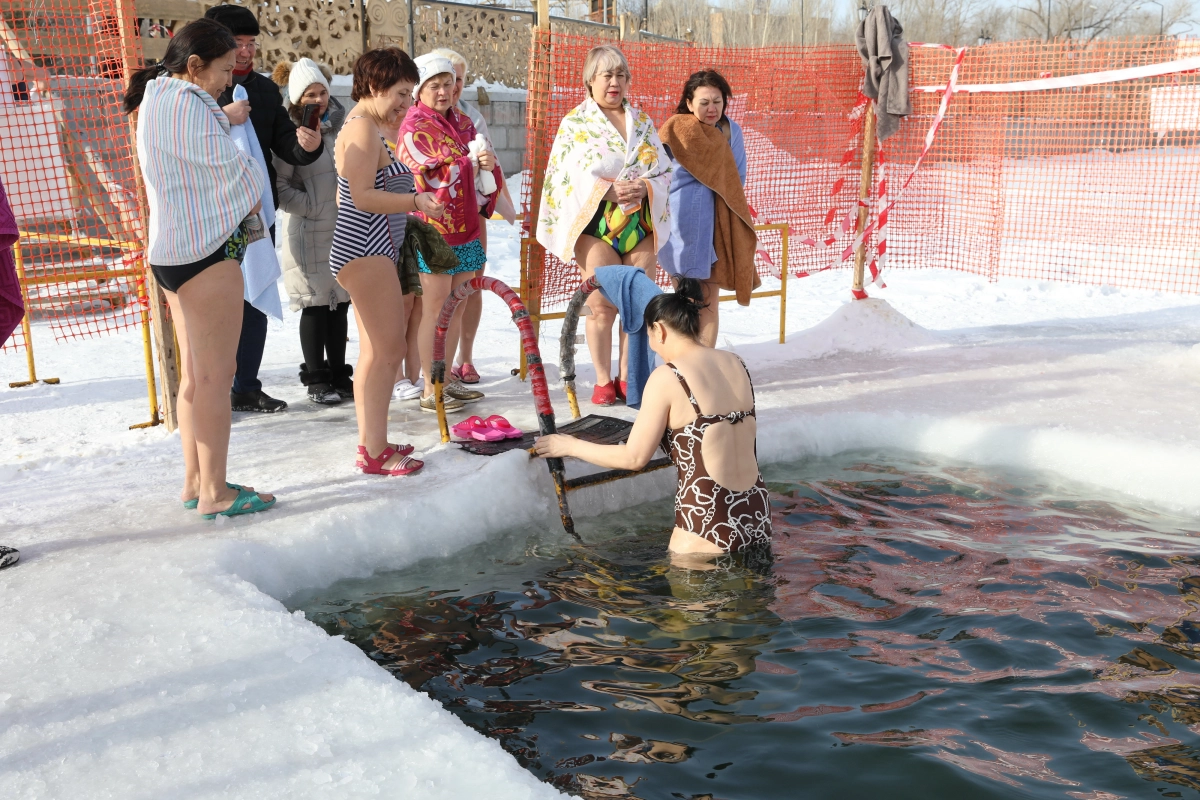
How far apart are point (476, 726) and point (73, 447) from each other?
11.0ft

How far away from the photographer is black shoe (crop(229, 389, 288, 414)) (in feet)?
20.0

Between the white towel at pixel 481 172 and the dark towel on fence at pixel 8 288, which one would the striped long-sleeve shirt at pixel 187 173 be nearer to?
the dark towel on fence at pixel 8 288

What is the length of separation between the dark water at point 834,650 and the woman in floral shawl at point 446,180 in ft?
5.78

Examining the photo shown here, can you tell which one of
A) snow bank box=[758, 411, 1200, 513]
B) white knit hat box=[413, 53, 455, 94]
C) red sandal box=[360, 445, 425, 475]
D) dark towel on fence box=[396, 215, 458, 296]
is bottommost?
snow bank box=[758, 411, 1200, 513]

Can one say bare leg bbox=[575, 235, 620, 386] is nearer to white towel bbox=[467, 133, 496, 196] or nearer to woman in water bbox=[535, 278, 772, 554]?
white towel bbox=[467, 133, 496, 196]

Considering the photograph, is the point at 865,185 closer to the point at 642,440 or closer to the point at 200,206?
the point at 642,440

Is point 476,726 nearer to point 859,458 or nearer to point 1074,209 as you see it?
point 859,458

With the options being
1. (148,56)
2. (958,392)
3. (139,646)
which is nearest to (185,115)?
(139,646)

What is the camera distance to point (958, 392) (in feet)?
21.8

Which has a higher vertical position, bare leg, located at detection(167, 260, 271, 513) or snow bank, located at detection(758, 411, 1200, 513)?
bare leg, located at detection(167, 260, 271, 513)

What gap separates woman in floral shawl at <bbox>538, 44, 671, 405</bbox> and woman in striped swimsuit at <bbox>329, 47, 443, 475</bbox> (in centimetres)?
142

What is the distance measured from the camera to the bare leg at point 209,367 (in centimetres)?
409

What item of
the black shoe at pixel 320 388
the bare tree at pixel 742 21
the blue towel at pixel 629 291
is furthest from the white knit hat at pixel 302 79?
the bare tree at pixel 742 21

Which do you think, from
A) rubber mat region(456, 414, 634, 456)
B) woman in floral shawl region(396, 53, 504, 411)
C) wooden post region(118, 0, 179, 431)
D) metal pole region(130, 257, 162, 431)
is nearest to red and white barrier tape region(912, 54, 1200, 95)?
woman in floral shawl region(396, 53, 504, 411)
